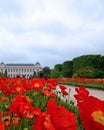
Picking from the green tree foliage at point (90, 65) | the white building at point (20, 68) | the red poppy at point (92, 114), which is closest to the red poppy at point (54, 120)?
the red poppy at point (92, 114)

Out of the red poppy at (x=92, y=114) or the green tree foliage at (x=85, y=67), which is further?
the green tree foliage at (x=85, y=67)

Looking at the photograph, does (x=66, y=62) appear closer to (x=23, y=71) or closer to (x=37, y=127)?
(x=37, y=127)

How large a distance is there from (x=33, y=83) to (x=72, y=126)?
424cm

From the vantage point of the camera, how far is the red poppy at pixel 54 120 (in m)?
1.10

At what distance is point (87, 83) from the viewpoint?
36.6 m

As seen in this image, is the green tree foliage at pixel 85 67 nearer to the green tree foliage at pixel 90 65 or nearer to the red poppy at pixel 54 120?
the green tree foliage at pixel 90 65

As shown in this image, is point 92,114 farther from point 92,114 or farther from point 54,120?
point 54,120

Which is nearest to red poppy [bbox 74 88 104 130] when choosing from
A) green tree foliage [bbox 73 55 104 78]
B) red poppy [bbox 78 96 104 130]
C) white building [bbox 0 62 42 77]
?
red poppy [bbox 78 96 104 130]

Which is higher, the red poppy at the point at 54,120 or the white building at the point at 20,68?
the white building at the point at 20,68

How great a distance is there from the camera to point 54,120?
1109 millimetres

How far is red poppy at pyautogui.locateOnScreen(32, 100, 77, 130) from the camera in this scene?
1.10m

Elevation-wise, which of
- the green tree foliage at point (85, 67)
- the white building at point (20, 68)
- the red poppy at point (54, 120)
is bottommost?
the red poppy at point (54, 120)

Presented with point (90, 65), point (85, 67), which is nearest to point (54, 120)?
point (85, 67)

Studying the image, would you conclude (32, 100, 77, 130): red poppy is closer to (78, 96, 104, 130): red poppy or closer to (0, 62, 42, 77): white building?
→ (78, 96, 104, 130): red poppy
